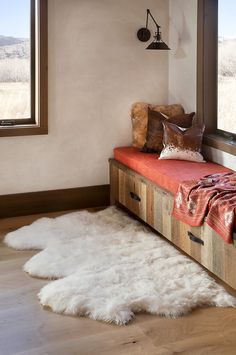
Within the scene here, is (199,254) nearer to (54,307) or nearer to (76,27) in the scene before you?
(54,307)

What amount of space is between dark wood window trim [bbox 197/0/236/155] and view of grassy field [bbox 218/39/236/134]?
5 centimetres

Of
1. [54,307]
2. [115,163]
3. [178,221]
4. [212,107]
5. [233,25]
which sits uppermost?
[233,25]

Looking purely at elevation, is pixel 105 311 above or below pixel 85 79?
below

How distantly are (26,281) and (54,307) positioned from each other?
0.45m

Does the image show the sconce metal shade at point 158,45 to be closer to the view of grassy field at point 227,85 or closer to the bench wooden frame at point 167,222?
the view of grassy field at point 227,85

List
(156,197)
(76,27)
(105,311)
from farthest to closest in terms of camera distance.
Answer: (76,27) → (156,197) → (105,311)

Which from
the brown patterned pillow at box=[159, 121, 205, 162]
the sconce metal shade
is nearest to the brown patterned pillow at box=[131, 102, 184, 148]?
the brown patterned pillow at box=[159, 121, 205, 162]

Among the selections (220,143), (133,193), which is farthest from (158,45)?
(133,193)

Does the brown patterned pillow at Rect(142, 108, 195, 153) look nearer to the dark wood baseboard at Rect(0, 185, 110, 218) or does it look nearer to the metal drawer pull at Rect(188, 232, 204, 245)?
the dark wood baseboard at Rect(0, 185, 110, 218)

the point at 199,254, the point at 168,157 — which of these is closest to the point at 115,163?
the point at 168,157

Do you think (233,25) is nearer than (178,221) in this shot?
No

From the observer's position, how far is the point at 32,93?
15.2 ft

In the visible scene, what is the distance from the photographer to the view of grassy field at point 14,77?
179 inches

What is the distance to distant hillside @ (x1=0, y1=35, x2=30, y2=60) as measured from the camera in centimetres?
452
